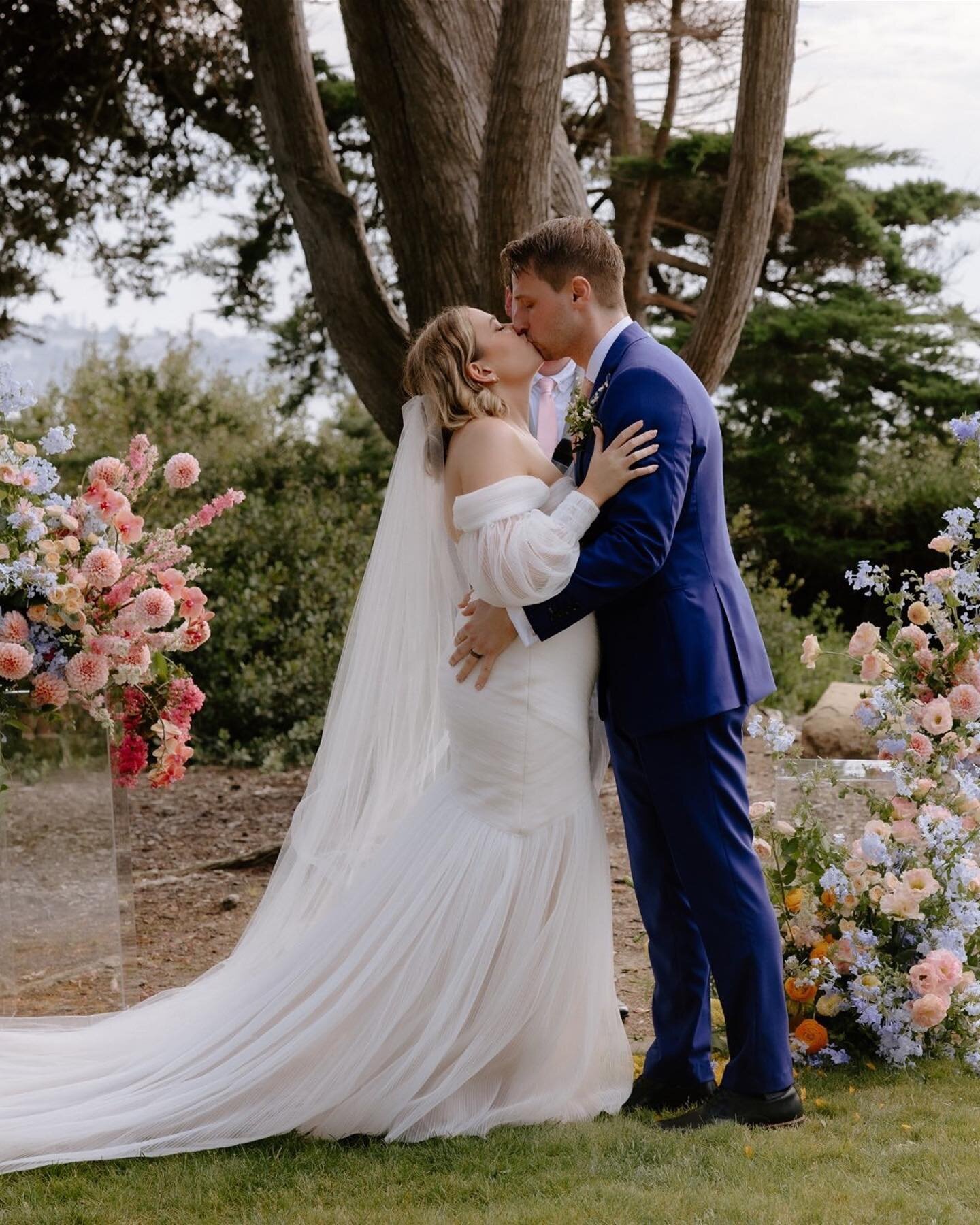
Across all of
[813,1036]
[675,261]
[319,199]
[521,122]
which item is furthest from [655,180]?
[813,1036]

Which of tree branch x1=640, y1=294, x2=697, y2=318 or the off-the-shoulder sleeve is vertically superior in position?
tree branch x1=640, y1=294, x2=697, y2=318

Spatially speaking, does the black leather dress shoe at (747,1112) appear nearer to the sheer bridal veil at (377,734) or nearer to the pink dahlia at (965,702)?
the sheer bridal veil at (377,734)

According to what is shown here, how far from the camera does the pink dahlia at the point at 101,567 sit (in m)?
3.66

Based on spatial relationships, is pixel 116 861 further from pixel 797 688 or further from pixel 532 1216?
pixel 797 688

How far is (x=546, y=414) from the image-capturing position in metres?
3.86

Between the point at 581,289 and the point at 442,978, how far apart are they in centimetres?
172

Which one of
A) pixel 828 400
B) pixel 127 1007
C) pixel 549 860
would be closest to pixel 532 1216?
pixel 549 860

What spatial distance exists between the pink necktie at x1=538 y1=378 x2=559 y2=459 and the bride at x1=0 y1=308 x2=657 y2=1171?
41 centimetres

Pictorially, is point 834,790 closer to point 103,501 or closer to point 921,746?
point 921,746

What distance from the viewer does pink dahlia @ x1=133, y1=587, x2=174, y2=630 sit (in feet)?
12.2

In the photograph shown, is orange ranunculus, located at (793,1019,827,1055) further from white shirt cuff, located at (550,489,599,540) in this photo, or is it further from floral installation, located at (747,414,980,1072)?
white shirt cuff, located at (550,489,599,540)

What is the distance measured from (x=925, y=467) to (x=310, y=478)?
5606mm

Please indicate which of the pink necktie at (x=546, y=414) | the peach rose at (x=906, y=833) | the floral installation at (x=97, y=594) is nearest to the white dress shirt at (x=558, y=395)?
the pink necktie at (x=546, y=414)

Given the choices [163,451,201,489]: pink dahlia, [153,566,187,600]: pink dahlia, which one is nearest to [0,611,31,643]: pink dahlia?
[153,566,187,600]: pink dahlia
